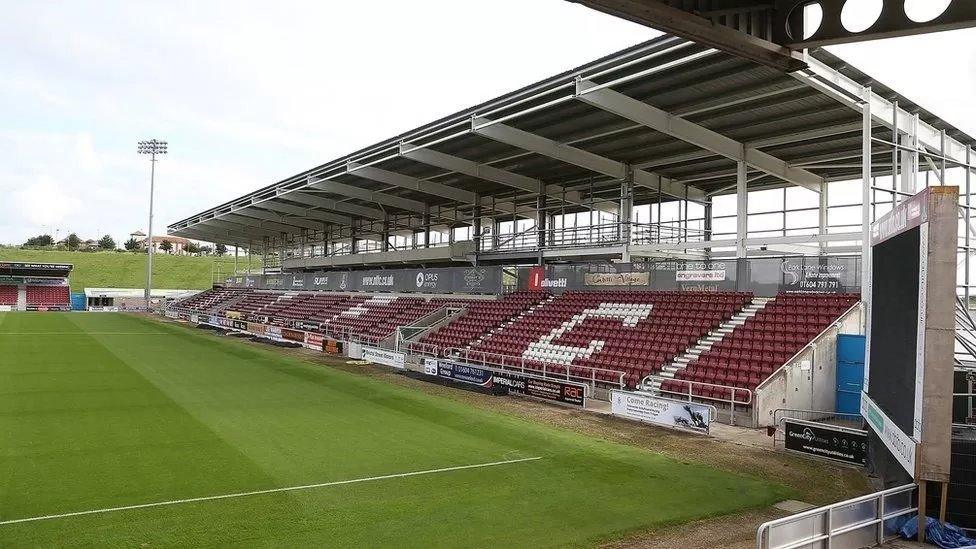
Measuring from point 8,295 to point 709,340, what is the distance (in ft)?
263

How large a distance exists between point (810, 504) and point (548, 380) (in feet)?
33.4

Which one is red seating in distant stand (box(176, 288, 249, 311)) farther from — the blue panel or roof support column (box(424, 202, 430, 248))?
the blue panel

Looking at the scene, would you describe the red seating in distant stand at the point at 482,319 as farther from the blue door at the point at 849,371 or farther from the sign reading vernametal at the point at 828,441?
the sign reading vernametal at the point at 828,441

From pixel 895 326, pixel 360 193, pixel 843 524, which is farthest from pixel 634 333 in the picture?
pixel 360 193

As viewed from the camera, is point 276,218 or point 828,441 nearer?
point 828,441

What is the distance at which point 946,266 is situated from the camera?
7.98 m

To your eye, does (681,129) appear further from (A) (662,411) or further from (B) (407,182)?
(B) (407,182)

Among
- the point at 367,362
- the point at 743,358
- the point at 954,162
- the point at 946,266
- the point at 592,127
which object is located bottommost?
the point at 367,362

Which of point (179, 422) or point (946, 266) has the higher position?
point (946, 266)

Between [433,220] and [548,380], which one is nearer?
[548,380]

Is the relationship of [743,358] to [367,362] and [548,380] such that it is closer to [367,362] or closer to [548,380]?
[548,380]

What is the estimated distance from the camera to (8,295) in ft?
232

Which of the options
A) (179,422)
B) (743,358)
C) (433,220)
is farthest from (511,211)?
(179,422)

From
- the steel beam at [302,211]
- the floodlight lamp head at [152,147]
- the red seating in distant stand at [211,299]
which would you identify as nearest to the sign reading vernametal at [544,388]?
the steel beam at [302,211]
